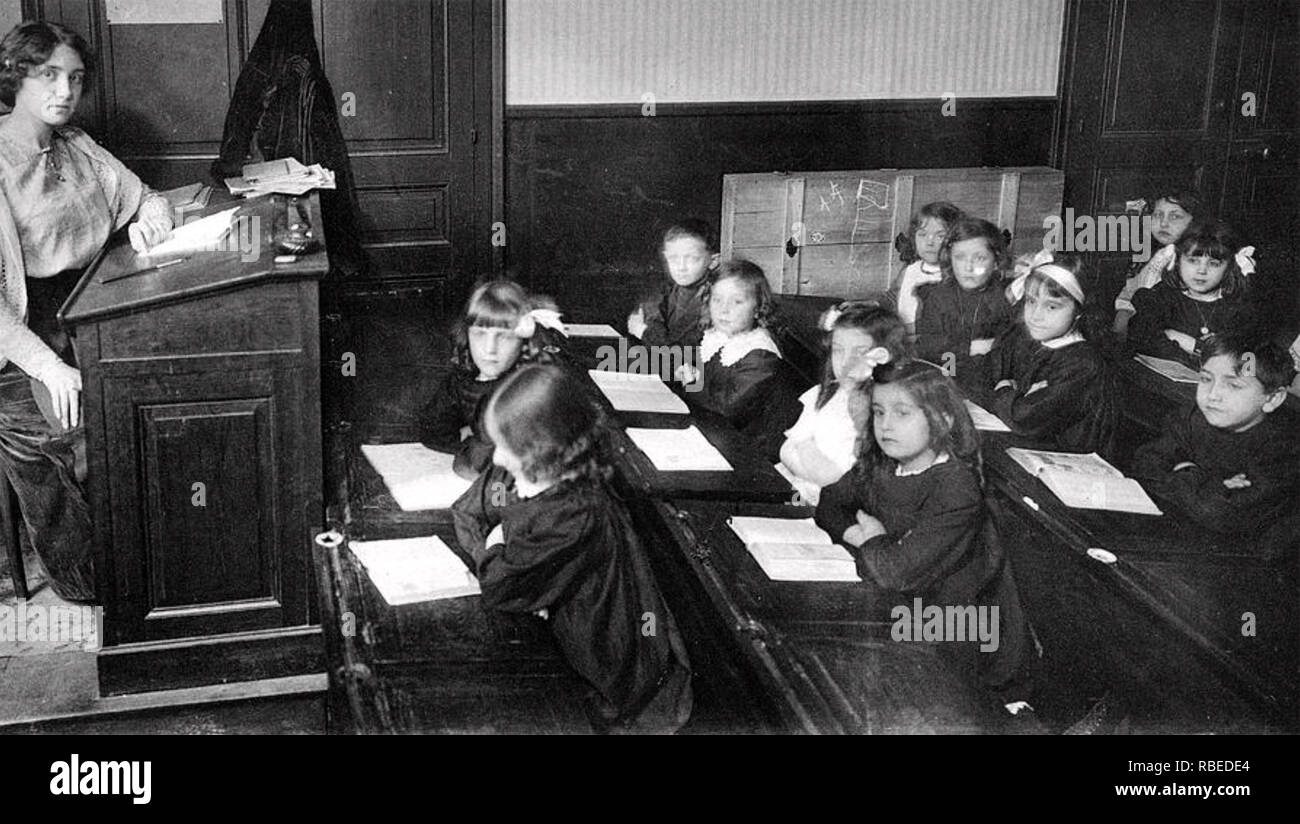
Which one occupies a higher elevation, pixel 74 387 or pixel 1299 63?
pixel 1299 63

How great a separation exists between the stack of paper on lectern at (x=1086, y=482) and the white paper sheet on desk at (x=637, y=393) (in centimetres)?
95

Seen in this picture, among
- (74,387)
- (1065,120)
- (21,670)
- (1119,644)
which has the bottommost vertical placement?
(21,670)

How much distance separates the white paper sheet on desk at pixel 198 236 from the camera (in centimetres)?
338

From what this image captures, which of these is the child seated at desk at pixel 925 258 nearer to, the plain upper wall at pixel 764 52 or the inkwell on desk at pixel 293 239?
the plain upper wall at pixel 764 52

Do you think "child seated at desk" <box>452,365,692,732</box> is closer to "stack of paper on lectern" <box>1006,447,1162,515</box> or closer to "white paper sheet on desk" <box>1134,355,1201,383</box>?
"stack of paper on lectern" <box>1006,447,1162,515</box>

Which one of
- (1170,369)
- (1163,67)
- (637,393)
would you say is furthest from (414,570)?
(1163,67)

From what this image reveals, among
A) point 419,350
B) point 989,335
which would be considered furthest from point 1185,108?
point 419,350

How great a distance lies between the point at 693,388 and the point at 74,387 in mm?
1933

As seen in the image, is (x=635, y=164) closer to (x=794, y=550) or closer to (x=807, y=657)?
(x=794, y=550)

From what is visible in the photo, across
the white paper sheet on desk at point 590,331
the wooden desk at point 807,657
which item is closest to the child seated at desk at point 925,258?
the white paper sheet on desk at point 590,331

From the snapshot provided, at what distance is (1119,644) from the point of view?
286cm

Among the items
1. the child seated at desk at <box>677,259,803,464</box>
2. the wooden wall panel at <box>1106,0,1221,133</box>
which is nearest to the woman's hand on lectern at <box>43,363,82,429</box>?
the child seated at desk at <box>677,259,803,464</box>

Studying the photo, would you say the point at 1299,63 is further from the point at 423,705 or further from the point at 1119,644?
the point at 423,705

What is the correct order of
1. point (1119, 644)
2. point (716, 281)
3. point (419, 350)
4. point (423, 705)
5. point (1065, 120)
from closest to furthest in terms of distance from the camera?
1. point (423, 705)
2. point (1119, 644)
3. point (716, 281)
4. point (419, 350)
5. point (1065, 120)
